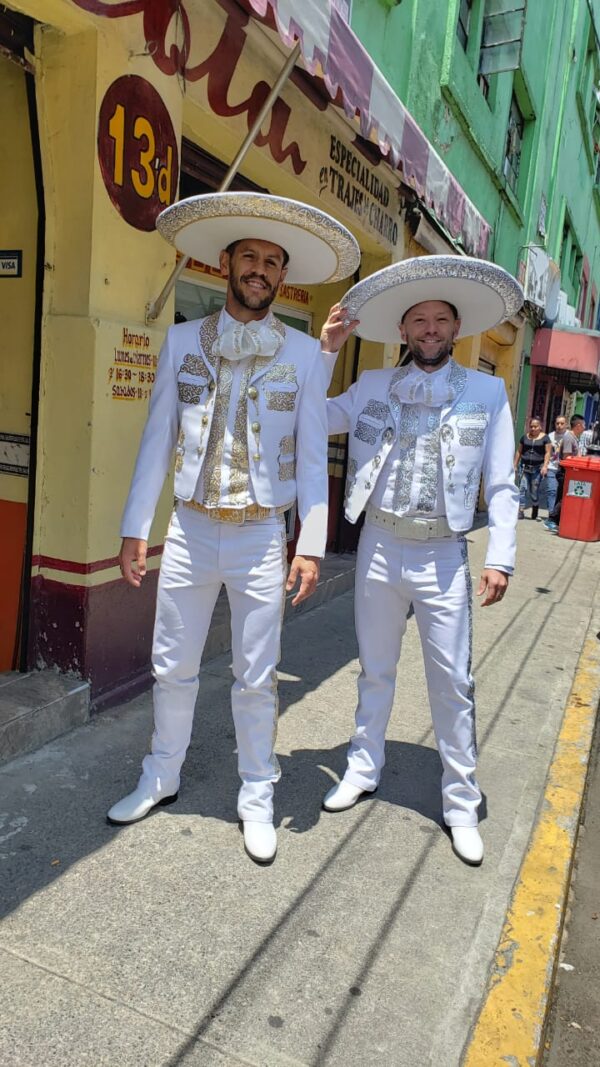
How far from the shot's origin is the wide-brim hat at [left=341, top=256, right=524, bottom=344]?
2750 millimetres

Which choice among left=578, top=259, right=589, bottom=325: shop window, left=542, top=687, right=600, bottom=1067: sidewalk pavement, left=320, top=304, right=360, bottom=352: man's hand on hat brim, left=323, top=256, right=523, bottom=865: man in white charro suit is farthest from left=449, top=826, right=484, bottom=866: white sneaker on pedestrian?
left=578, top=259, right=589, bottom=325: shop window

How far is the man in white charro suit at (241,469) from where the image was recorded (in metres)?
2.70

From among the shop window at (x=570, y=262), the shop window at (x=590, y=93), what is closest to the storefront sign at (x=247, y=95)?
the shop window at (x=590, y=93)

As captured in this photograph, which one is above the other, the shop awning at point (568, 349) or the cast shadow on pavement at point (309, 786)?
the shop awning at point (568, 349)

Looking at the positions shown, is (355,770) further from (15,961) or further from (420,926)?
(15,961)

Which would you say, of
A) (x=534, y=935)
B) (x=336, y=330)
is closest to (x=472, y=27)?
(x=336, y=330)

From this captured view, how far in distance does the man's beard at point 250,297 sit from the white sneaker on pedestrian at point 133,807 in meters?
1.79

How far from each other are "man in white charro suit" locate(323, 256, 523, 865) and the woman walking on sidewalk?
10.2 meters

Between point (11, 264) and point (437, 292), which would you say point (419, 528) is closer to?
point (437, 292)

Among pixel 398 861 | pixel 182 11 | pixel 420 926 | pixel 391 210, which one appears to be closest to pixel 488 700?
pixel 398 861

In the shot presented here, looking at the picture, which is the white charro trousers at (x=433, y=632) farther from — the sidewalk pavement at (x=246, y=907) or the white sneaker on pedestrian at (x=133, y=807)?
the white sneaker on pedestrian at (x=133, y=807)

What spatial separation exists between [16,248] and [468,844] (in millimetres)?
3154

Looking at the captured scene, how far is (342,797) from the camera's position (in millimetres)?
3174

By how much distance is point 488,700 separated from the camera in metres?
4.62
